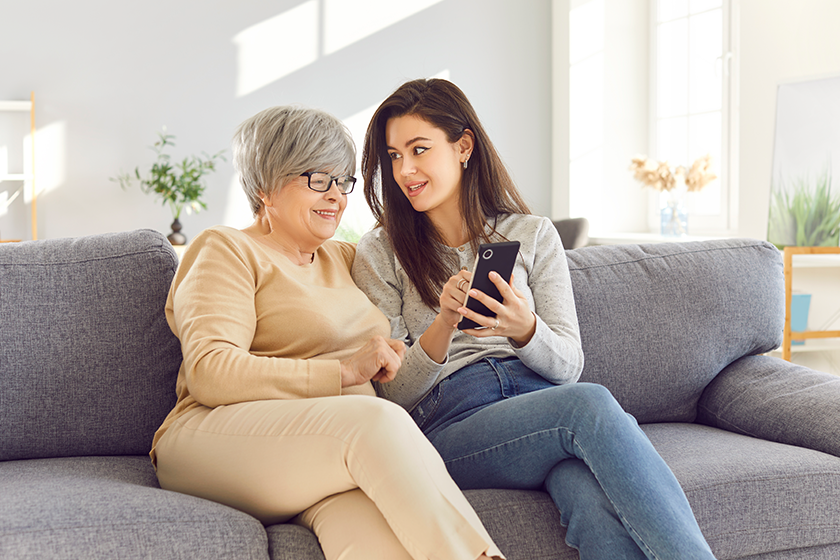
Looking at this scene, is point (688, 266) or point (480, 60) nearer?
point (688, 266)

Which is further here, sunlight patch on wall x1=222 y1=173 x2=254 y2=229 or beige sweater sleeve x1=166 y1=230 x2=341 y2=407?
sunlight patch on wall x1=222 y1=173 x2=254 y2=229

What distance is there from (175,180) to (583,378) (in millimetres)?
3200

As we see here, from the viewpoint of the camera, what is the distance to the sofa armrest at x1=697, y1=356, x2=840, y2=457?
5.19 ft

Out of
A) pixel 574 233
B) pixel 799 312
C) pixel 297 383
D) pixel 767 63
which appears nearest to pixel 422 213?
pixel 297 383

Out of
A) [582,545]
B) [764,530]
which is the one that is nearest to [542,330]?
[582,545]

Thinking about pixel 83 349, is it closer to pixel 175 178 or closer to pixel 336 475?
pixel 336 475

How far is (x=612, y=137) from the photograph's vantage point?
4871 mm

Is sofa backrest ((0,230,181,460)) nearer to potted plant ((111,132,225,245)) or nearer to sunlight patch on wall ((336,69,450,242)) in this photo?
potted plant ((111,132,225,245))

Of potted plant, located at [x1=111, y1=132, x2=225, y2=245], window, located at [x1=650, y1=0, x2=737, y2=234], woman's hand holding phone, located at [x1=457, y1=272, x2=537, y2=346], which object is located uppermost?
window, located at [x1=650, y1=0, x2=737, y2=234]

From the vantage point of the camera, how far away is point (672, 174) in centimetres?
413

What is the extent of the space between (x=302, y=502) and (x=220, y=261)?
464 mm

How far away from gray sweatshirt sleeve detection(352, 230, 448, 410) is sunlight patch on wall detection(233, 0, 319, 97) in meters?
3.26

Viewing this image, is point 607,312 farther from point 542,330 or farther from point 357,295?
point 357,295

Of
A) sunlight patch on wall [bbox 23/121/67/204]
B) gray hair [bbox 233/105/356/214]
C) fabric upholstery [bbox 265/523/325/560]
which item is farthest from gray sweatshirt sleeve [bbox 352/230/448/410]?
sunlight patch on wall [bbox 23/121/67/204]
